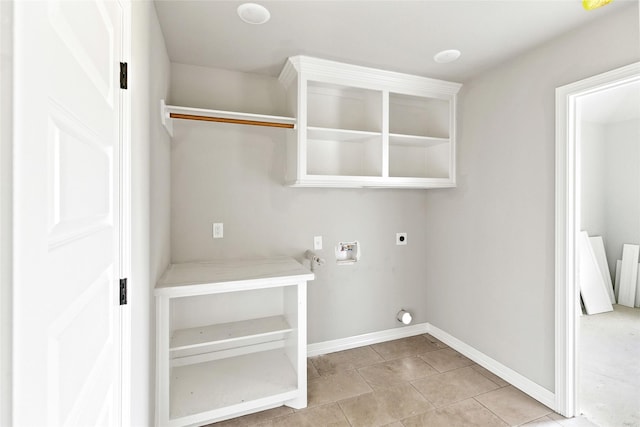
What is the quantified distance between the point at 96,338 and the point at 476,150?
2765 mm

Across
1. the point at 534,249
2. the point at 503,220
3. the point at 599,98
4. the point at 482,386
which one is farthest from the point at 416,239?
the point at 599,98

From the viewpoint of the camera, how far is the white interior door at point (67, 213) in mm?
475

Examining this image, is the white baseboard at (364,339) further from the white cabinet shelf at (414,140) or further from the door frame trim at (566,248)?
the white cabinet shelf at (414,140)

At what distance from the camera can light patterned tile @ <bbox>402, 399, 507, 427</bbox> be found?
1938 millimetres

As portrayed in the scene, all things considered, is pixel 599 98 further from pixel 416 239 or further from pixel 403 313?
pixel 403 313

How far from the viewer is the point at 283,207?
8.72 feet

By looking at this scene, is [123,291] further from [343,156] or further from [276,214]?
[343,156]

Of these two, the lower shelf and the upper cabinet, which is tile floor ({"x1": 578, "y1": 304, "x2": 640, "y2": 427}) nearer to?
the upper cabinet

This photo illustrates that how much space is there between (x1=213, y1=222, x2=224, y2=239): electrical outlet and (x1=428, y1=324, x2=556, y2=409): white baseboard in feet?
7.58

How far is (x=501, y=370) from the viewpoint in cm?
242

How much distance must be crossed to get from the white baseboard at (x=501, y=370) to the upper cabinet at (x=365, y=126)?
4.88 feet

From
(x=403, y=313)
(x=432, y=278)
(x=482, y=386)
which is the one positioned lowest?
(x=482, y=386)

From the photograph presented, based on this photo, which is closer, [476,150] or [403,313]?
[476,150]

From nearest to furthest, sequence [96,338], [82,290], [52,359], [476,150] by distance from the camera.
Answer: [52,359]
[82,290]
[96,338]
[476,150]
